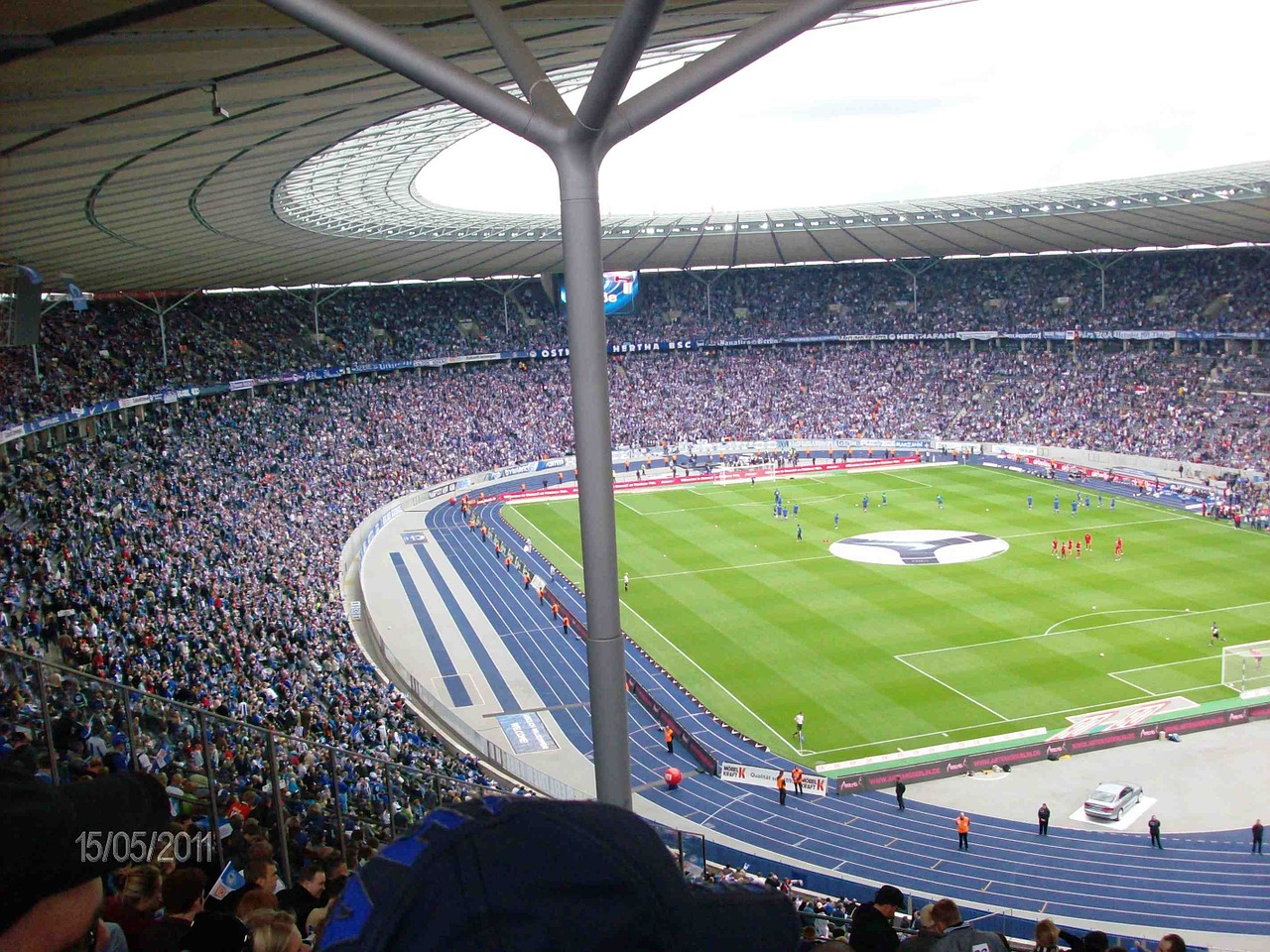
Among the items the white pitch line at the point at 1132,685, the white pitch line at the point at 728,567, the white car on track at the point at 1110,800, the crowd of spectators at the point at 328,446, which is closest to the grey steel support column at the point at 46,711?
the crowd of spectators at the point at 328,446

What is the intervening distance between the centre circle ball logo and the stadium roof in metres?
14.7

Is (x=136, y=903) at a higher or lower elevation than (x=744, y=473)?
higher

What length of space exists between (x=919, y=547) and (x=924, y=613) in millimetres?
7755

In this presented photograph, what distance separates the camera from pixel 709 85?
5.29 meters

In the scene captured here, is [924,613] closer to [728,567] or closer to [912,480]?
[728,567]

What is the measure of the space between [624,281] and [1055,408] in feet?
76.5

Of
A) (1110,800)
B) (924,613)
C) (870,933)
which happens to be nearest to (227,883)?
(870,933)

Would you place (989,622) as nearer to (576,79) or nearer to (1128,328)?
(576,79)

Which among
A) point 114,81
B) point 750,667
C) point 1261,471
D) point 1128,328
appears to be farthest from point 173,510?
point 1128,328

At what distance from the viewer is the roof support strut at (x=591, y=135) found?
16.6 ft

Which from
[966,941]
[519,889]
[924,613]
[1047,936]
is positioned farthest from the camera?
[924,613]

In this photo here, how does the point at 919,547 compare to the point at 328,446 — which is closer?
the point at 919,547

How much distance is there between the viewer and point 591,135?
528cm
